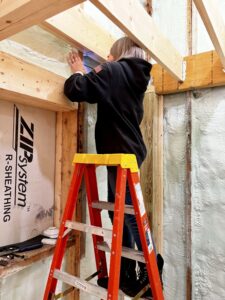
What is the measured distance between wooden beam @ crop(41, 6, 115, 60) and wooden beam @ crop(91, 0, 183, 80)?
1.42 feet

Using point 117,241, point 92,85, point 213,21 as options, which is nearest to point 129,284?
point 117,241

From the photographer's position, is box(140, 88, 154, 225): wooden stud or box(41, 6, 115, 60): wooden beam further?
box(140, 88, 154, 225): wooden stud

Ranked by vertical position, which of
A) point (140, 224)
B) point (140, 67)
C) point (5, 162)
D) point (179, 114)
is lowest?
point (140, 224)

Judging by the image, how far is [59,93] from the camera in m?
1.55

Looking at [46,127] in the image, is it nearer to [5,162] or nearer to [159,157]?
[5,162]

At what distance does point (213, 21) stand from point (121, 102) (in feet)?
2.05

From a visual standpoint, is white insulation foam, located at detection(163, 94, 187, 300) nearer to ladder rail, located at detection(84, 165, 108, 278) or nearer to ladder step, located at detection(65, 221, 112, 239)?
ladder rail, located at detection(84, 165, 108, 278)

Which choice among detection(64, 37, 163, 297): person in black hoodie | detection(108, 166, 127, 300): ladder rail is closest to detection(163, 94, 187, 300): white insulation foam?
detection(64, 37, 163, 297): person in black hoodie

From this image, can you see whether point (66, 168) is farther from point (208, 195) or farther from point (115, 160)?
point (208, 195)

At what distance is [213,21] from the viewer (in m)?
1.29

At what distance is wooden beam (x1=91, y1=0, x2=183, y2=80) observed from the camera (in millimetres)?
1042

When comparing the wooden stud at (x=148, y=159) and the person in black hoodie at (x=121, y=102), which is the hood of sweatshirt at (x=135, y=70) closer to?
the person in black hoodie at (x=121, y=102)

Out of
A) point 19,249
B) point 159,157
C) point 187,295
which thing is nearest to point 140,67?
point 159,157

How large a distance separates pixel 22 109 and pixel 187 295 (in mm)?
1870
